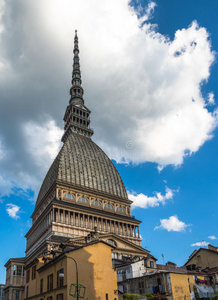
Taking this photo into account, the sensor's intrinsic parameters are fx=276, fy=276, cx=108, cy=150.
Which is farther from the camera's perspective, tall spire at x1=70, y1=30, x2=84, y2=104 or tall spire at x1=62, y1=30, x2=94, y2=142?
tall spire at x1=70, y1=30, x2=84, y2=104

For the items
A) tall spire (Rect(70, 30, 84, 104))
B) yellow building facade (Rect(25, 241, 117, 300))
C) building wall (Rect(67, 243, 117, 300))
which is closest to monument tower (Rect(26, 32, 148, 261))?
tall spire (Rect(70, 30, 84, 104))

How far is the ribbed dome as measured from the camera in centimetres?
9200

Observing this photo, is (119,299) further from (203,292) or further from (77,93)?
(77,93)

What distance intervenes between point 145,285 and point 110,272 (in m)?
9.97

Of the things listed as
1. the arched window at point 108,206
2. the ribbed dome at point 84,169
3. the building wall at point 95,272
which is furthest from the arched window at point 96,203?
the building wall at point 95,272

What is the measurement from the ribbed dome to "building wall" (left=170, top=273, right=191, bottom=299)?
52.8 metres

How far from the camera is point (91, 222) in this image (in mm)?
83812

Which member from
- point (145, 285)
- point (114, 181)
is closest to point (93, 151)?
point (114, 181)

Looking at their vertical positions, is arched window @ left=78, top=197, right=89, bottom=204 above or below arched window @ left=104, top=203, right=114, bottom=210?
above

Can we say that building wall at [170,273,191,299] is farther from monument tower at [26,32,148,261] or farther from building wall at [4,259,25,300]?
building wall at [4,259,25,300]

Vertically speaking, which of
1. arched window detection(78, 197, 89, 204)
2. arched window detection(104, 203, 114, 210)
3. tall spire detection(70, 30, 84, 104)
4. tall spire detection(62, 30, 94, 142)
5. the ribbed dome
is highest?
tall spire detection(70, 30, 84, 104)

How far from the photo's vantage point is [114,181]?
103125 mm

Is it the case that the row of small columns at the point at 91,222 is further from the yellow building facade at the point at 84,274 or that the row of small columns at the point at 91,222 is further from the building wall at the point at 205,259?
the yellow building facade at the point at 84,274

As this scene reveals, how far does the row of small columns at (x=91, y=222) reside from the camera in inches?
3115
